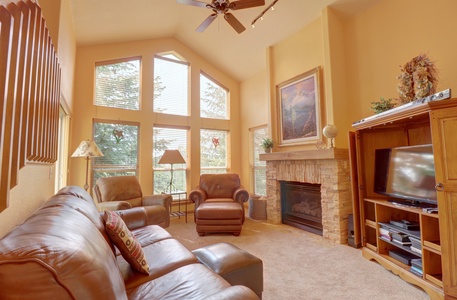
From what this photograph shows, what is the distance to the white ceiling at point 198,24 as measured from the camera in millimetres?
3506

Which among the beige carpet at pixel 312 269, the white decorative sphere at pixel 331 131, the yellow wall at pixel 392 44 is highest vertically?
the yellow wall at pixel 392 44

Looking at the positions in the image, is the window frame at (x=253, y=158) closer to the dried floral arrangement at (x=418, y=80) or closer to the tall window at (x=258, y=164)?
the tall window at (x=258, y=164)

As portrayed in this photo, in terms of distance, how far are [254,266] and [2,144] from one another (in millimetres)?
1500

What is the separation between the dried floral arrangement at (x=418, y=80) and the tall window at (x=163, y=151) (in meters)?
4.09

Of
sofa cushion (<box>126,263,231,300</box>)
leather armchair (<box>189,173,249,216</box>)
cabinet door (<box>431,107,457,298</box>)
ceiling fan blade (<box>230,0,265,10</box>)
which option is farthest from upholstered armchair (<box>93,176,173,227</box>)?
cabinet door (<box>431,107,457,298</box>)

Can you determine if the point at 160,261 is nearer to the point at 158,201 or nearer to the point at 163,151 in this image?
the point at 158,201

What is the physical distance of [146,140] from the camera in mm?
4754

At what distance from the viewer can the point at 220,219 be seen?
3.56 m

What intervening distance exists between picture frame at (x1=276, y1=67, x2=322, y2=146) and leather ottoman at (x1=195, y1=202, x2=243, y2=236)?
170 cm

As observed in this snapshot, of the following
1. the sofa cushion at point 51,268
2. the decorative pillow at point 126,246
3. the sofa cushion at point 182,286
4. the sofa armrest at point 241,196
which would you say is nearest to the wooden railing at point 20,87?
the sofa cushion at point 51,268

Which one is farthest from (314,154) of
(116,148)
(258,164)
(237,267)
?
(116,148)

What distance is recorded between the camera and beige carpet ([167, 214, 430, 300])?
2.00 meters

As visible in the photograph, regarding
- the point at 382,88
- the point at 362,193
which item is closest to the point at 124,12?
the point at 382,88

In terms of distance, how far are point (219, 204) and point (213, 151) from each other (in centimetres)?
208
